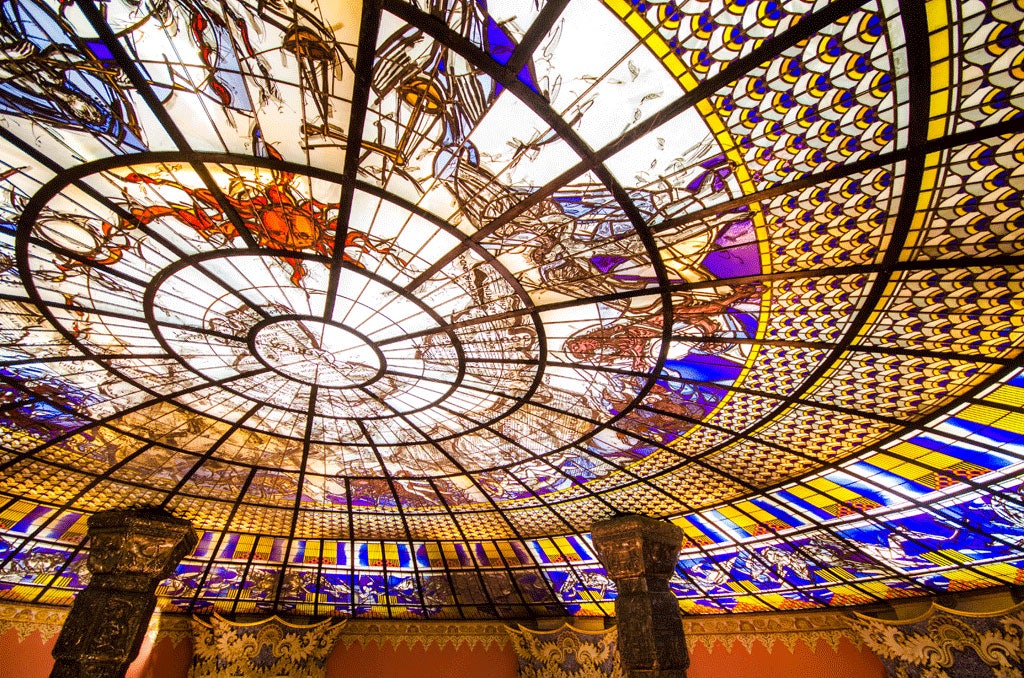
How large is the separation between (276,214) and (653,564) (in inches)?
202

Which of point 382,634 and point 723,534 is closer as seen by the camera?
point 723,534

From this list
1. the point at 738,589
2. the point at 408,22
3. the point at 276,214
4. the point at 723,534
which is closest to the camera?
the point at 408,22

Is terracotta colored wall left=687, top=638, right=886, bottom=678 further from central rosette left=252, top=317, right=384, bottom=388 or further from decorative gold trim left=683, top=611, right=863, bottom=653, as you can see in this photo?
central rosette left=252, top=317, right=384, bottom=388

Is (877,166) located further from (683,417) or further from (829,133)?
(683,417)

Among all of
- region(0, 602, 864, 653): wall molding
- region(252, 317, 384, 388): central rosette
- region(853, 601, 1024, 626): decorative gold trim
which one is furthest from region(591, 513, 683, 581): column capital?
region(0, 602, 864, 653): wall molding

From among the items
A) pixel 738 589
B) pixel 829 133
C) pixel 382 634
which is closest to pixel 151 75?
pixel 829 133

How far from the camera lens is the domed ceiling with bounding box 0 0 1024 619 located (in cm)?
248

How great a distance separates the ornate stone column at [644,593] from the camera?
484 cm

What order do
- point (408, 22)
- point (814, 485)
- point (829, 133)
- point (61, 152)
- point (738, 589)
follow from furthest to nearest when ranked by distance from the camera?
1. point (738, 589)
2. point (814, 485)
3. point (61, 152)
4. point (829, 133)
5. point (408, 22)

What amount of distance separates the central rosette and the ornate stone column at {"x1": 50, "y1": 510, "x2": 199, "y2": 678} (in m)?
3.15

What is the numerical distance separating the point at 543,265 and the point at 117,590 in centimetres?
657

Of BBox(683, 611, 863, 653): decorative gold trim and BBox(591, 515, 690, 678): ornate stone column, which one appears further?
BBox(683, 611, 863, 653): decorative gold trim

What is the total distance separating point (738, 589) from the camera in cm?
877

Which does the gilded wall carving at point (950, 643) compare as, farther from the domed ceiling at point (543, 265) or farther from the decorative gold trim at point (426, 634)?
the decorative gold trim at point (426, 634)
